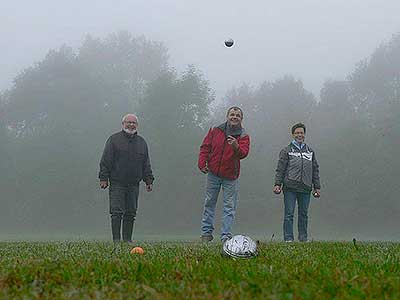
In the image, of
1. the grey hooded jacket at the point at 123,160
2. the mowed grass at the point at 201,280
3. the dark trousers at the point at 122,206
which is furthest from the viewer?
the grey hooded jacket at the point at 123,160

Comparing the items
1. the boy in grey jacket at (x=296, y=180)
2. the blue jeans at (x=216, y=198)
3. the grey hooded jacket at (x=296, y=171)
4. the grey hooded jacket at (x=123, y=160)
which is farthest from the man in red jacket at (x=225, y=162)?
the grey hooded jacket at (x=296, y=171)

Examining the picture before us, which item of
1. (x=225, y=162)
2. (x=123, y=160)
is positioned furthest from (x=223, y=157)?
(x=123, y=160)

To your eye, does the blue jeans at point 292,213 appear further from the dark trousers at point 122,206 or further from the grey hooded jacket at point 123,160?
the dark trousers at point 122,206

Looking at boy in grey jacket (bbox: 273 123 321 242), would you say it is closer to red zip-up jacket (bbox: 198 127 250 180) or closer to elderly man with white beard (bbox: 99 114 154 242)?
red zip-up jacket (bbox: 198 127 250 180)

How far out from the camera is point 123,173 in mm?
9266

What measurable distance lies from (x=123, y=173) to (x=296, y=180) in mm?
2865

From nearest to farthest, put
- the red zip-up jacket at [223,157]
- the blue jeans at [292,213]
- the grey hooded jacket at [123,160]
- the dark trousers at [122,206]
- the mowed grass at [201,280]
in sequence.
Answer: the mowed grass at [201,280]
the dark trousers at [122,206]
the grey hooded jacket at [123,160]
the red zip-up jacket at [223,157]
the blue jeans at [292,213]

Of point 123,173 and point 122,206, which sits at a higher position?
point 123,173

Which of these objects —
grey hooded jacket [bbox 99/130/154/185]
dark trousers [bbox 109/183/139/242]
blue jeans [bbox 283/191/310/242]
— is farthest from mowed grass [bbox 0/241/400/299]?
blue jeans [bbox 283/191/310/242]

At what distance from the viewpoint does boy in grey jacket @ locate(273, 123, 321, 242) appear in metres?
10.2

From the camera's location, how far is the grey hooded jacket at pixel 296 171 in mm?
10234

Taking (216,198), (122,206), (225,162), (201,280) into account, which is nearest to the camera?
(201,280)

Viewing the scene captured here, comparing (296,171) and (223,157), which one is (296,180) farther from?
(223,157)

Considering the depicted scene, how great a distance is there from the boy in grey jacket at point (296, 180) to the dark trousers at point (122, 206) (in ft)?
7.81
